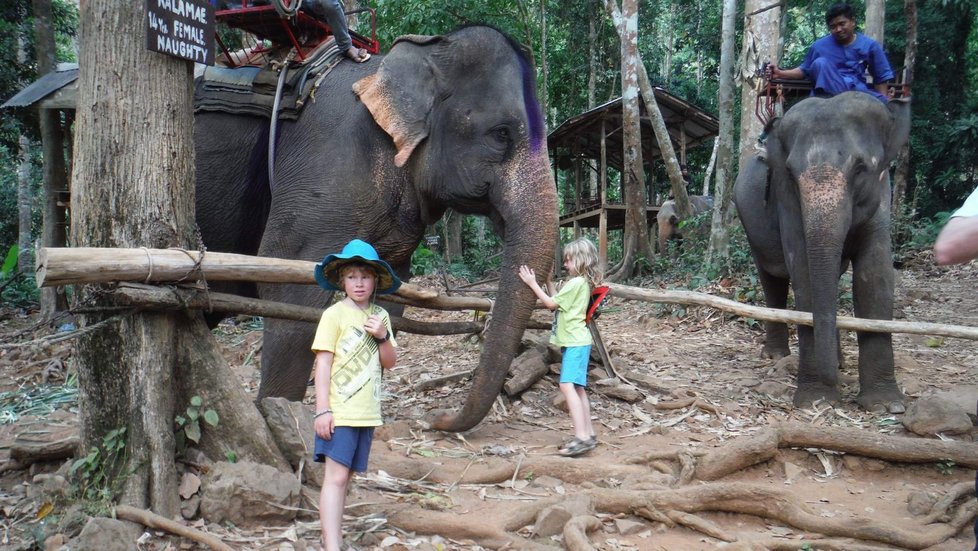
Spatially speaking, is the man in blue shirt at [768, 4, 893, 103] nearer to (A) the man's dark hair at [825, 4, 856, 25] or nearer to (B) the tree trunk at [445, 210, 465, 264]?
(A) the man's dark hair at [825, 4, 856, 25]

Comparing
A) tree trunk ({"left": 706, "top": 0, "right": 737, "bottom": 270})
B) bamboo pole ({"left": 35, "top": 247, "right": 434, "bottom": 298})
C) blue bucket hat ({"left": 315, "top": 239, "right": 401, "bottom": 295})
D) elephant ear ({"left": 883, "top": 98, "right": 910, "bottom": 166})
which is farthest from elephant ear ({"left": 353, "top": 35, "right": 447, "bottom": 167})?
tree trunk ({"left": 706, "top": 0, "right": 737, "bottom": 270})

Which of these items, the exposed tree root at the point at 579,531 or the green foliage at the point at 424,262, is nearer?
the exposed tree root at the point at 579,531

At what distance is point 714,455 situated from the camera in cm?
457

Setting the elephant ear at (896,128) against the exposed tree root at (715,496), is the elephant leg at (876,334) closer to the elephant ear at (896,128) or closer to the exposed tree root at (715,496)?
the elephant ear at (896,128)

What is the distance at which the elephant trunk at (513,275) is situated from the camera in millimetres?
4781

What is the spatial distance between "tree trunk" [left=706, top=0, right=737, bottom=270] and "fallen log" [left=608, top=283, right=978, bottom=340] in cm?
558

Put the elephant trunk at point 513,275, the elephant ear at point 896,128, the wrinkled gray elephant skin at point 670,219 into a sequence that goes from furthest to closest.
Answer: the wrinkled gray elephant skin at point 670,219, the elephant ear at point 896,128, the elephant trunk at point 513,275

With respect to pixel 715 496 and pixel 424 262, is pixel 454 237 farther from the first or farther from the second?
pixel 715 496

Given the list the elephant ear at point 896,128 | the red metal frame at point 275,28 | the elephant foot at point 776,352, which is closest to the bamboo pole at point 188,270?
the elephant ear at point 896,128

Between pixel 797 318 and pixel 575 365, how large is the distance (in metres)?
2.29

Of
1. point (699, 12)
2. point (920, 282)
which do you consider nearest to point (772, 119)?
point (920, 282)

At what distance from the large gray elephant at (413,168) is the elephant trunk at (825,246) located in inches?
93.4

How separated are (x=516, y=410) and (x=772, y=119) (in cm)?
376

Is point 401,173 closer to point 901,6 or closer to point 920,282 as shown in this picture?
point 920,282
